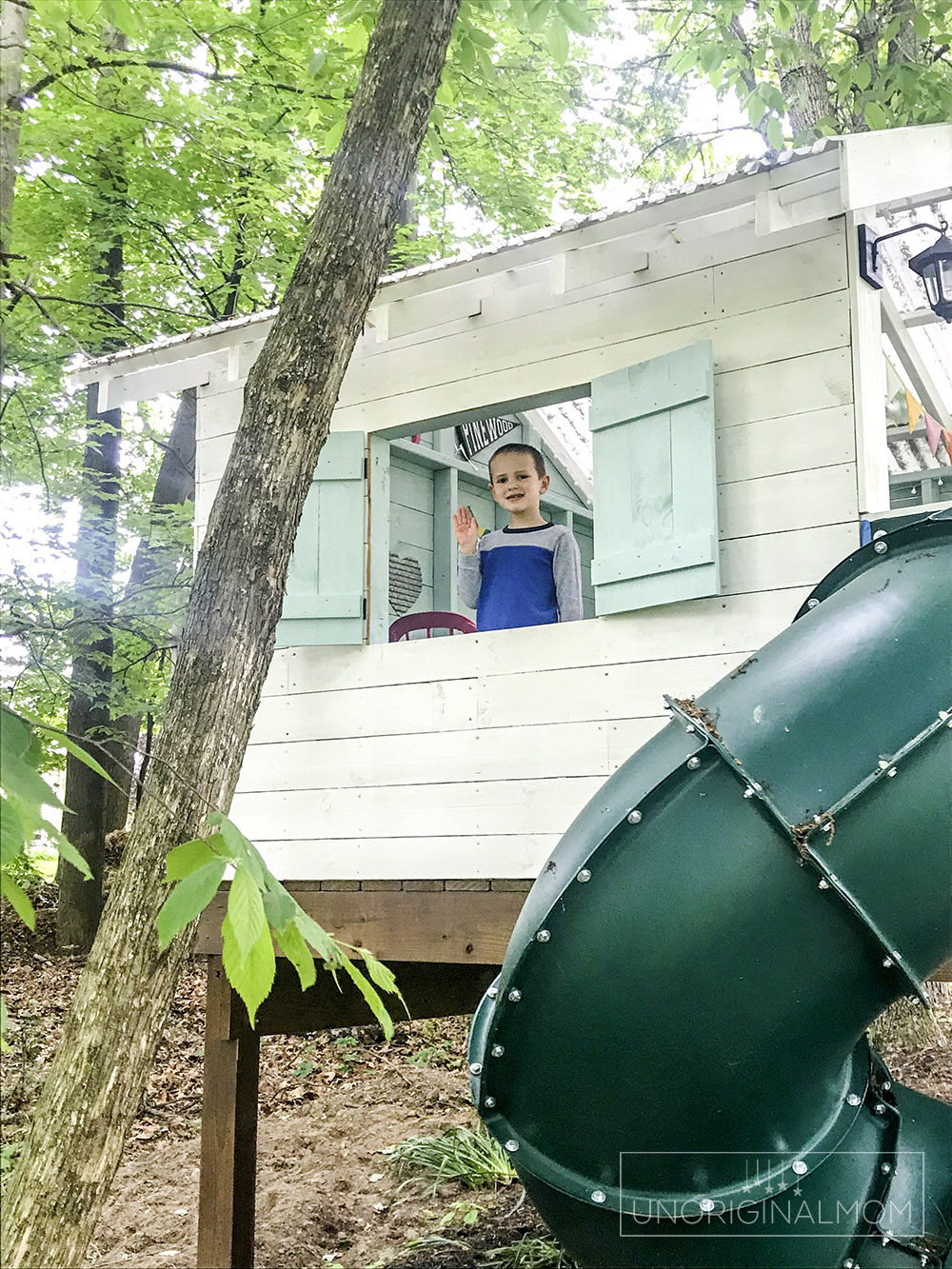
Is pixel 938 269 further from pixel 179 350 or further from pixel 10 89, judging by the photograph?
pixel 10 89

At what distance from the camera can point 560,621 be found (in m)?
4.92

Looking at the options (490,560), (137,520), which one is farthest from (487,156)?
(490,560)

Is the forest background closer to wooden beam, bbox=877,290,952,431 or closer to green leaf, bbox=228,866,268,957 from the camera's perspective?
wooden beam, bbox=877,290,952,431

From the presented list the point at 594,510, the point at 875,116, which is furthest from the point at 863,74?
the point at 594,510

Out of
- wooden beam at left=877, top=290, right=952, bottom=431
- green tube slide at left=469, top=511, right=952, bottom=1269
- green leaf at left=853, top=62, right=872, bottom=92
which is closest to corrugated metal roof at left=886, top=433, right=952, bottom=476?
wooden beam at left=877, top=290, right=952, bottom=431

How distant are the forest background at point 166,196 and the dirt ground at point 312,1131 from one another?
1672mm

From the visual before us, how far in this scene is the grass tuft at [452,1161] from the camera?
6.71 m

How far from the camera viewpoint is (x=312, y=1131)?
8.03m

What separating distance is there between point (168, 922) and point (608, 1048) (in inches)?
48.0

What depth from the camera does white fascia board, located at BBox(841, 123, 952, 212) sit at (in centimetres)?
387

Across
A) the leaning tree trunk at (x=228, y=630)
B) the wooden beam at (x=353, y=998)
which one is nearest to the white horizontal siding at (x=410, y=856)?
the wooden beam at (x=353, y=998)

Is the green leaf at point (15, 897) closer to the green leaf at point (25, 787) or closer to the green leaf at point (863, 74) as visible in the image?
the green leaf at point (25, 787)

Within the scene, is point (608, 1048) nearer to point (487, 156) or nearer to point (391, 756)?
point (391, 756)

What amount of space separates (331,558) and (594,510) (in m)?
1.43
